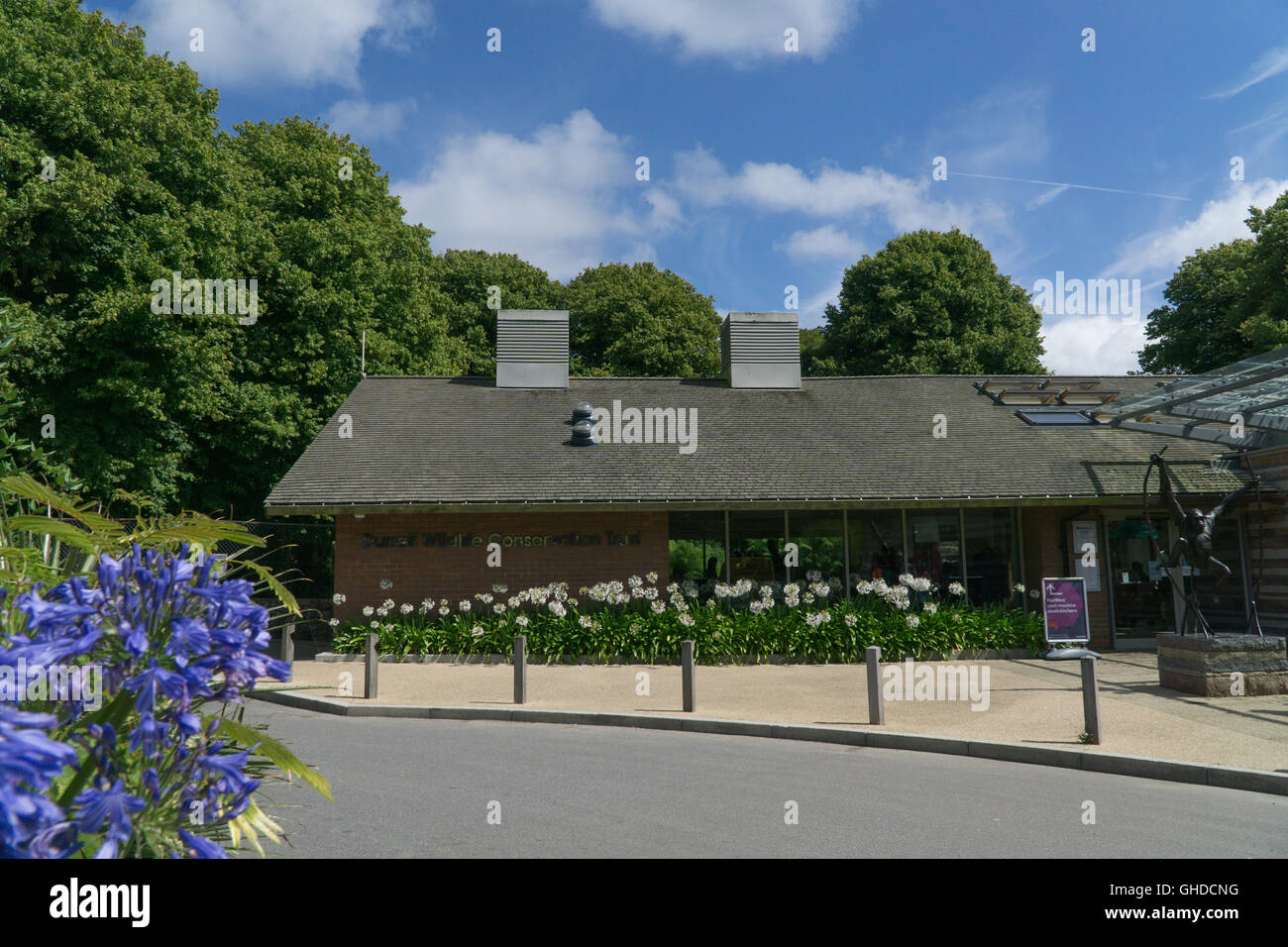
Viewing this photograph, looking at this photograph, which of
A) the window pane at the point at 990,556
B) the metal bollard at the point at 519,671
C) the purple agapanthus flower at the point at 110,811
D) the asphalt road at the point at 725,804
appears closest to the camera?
the purple agapanthus flower at the point at 110,811

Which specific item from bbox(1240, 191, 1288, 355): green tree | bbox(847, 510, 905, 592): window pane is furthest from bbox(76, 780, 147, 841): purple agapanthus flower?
A: bbox(1240, 191, 1288, 355): green tree

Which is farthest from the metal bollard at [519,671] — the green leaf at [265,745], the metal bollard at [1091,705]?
the green leaf at [265,745]

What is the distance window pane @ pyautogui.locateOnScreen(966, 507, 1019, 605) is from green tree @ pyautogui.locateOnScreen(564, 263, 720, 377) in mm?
20190

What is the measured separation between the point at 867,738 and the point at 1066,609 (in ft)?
21.6

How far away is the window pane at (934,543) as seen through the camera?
17.9 meters

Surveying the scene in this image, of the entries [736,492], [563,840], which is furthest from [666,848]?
[736,492]

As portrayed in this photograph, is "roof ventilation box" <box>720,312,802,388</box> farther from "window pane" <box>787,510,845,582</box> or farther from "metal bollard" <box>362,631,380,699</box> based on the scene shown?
"metal bollard" <box>362,631,380,699</box>

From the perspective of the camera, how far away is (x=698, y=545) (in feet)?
57.9

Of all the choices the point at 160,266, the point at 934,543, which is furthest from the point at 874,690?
the point at 160,266

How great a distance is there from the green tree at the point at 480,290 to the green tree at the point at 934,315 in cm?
1378

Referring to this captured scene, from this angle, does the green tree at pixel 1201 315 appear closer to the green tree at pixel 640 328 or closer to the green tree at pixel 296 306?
the green tree at pixel 640 328

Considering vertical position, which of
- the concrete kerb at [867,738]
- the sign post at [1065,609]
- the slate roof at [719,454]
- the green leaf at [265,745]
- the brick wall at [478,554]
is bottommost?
the concrete kerb at [867,738]

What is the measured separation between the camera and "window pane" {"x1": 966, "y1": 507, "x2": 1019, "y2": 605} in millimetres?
17873

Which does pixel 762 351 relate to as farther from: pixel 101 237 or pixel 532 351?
pixel 101 237
